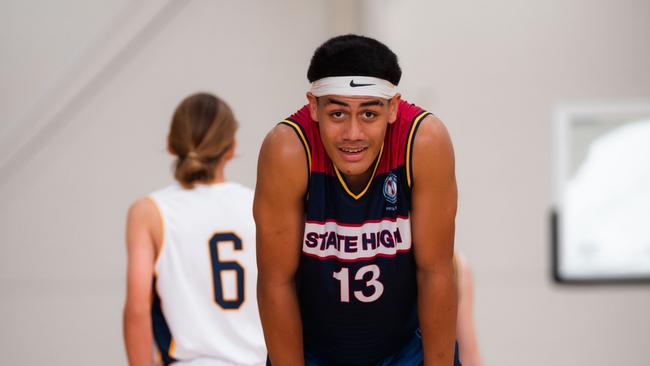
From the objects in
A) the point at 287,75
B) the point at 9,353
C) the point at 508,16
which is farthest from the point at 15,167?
the point at 508,16

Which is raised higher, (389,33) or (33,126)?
(389,33)

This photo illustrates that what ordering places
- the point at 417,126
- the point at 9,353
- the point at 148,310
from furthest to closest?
the point at 9,353
the point at 148,310
the point at 417,126

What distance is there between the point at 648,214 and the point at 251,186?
2.43 meters

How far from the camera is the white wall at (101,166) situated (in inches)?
180

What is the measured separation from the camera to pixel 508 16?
471 centimetres

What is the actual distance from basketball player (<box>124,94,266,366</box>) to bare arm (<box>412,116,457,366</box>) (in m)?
0.85

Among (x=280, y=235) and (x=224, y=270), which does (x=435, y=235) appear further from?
(x=224, y=270)

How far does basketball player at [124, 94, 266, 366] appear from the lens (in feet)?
8.53

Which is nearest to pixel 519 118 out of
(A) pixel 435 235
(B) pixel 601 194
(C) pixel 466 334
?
(B) pixel 601 194

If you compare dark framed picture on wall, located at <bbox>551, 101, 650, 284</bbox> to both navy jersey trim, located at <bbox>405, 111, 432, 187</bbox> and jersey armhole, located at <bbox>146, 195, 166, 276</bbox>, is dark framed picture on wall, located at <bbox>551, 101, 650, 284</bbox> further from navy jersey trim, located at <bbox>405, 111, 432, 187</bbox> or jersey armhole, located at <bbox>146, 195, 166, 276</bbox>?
navy jersey trim, located at <bbox>405, 111, 432, 187</bbox>

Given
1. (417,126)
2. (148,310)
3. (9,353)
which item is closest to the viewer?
(417,126)

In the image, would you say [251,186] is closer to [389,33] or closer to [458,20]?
[389,33]

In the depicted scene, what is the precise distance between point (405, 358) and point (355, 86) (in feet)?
2.57

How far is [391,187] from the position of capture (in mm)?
1884
